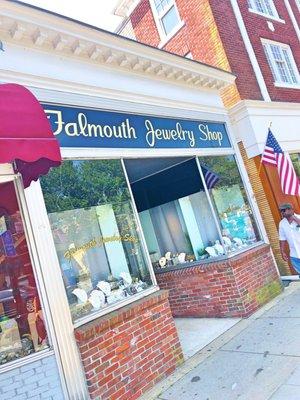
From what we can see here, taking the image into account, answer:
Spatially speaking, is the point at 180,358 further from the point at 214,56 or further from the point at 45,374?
the point at 214,56

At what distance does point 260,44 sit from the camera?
11391 millimetres

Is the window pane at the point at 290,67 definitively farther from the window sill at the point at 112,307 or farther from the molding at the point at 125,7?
A: the window sill at the point at 112,307

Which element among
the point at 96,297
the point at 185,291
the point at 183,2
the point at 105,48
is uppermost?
the point at 183,2

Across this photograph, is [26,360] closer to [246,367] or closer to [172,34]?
[246,367]

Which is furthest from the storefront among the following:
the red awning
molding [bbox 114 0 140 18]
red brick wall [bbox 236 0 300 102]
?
molding [bbox 114 0 140 18]

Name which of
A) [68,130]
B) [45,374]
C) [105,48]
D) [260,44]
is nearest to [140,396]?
[45,374]

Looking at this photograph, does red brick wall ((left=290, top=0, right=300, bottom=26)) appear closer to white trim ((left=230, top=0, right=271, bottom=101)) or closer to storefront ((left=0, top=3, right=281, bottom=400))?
white trim ((left=230, top=0, right=271, bottom=101))

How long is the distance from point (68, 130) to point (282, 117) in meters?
7.45

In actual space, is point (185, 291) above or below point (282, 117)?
below

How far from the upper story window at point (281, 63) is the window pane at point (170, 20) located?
9.81 feet

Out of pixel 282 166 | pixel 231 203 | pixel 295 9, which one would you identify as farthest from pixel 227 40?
pixel 295 9

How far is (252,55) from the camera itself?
10.9 metres

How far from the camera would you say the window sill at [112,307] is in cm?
487

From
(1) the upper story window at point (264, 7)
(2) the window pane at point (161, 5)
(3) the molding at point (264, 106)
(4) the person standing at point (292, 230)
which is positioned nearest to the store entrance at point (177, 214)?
(4) the person standing at point (292, 230)
